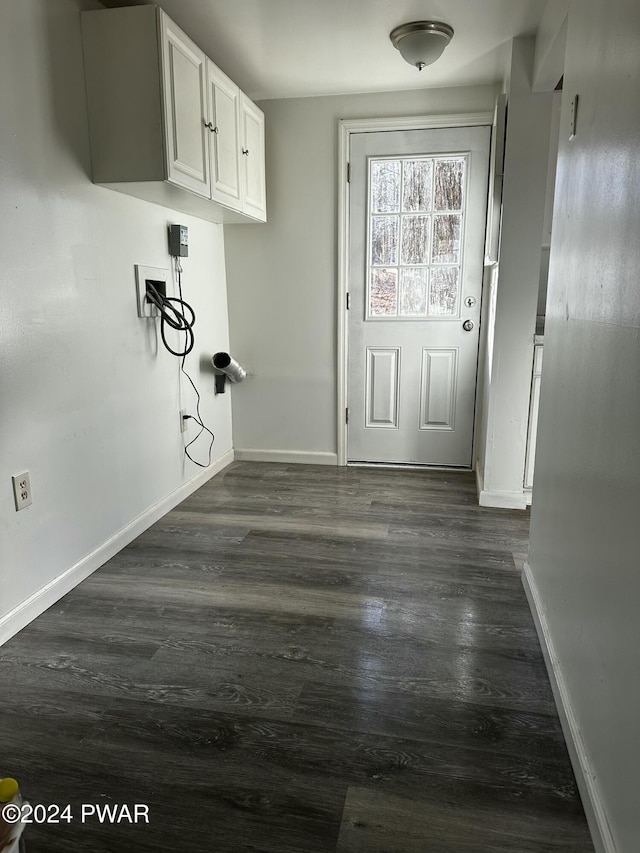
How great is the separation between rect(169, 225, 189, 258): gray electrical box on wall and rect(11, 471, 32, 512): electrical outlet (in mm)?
1464

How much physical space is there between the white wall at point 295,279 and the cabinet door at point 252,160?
199 mm

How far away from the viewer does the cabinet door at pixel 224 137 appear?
2732 mm

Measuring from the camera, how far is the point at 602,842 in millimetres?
1153

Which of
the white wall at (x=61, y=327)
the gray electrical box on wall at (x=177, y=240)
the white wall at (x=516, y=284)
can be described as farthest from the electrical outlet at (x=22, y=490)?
the white wall at (x=516, y=284)

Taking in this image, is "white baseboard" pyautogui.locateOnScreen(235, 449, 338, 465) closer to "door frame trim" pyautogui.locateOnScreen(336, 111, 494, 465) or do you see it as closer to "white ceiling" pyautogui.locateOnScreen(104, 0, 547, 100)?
"door frame trim" pyautogui.locateOnScreen(336, 111, 494, 465)

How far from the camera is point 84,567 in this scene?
238 cm

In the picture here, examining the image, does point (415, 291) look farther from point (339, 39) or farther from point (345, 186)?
point (339, 39)

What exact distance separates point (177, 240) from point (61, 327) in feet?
3.33

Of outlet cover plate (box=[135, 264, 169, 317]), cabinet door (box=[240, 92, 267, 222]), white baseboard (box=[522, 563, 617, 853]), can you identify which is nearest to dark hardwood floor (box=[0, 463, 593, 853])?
white baseboard (box=[522, 563, 617, 853])

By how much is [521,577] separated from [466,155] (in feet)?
7.99

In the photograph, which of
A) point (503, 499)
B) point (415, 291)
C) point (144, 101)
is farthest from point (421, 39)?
point (503, 499)

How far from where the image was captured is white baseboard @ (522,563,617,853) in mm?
1175

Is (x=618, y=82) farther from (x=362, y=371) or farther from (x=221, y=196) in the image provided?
(x=362, y=371)

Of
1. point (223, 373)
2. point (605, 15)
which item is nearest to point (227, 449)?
point (223, 373)
